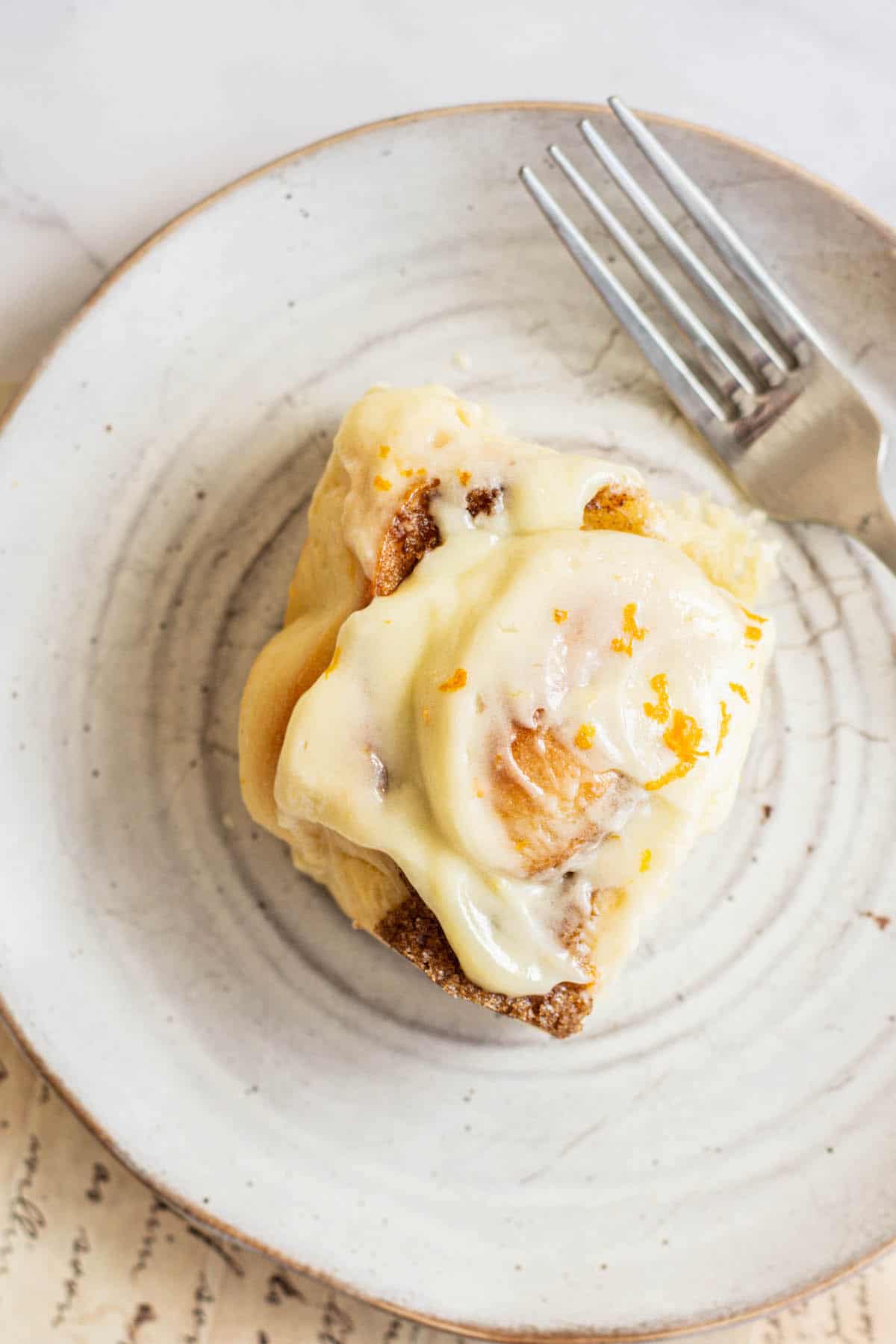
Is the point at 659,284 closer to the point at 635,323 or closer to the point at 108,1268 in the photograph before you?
the point at 635,323

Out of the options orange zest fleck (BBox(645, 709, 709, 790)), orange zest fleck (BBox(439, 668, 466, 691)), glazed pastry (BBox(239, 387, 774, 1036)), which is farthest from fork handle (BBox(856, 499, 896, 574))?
orange zest fleck (BBox(439, 668, 466, 691))

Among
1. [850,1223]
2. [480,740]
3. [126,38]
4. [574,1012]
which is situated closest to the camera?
[480,740]

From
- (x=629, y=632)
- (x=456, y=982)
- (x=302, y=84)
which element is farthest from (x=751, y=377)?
(x=456, y=982)

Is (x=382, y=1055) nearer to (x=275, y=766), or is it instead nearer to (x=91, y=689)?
(x=275, y=766)

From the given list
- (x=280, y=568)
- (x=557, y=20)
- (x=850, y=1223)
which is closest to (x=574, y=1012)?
(x=850, y=1223)

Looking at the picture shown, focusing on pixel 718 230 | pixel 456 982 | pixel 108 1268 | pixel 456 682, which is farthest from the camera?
pixel 108 1268

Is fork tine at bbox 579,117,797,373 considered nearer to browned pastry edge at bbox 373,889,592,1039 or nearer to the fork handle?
the fork handle

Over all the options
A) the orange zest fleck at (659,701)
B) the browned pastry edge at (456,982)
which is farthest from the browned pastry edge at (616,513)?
the browned pastry edge at (456,982)
